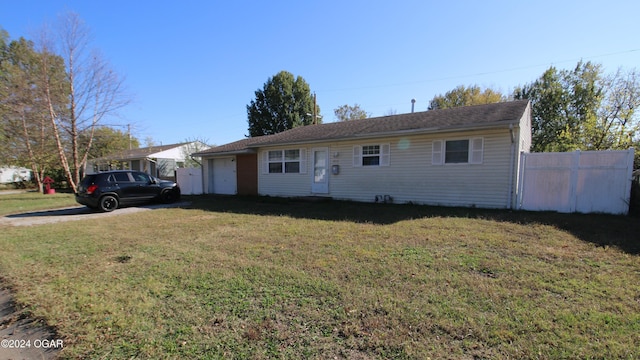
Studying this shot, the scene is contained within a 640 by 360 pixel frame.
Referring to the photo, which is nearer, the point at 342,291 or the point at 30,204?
the point at 342,291

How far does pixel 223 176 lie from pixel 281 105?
1524cm

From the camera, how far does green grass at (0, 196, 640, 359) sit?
239 centimetres

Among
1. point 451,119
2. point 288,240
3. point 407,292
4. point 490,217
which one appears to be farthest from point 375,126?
point 407,292

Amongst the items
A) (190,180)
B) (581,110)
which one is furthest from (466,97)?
(190,180)

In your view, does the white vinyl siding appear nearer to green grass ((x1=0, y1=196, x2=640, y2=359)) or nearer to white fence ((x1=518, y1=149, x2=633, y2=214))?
white fence ((x1=518, y1=149, x2=633, y2=214))

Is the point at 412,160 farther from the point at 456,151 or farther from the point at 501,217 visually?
the point at 501,217

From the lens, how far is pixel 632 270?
385 cm

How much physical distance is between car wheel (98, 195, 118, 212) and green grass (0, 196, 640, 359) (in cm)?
424

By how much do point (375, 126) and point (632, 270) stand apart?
8.95 metres

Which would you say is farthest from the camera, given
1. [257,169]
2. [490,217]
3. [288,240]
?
[257,169]

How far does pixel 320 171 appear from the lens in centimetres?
1262

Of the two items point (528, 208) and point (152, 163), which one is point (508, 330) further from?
point (152, 163)

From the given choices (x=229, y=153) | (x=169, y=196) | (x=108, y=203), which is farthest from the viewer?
(x=229, y=153)

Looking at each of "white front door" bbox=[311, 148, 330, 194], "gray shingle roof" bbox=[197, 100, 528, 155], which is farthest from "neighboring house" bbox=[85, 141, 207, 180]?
"white front door" bbox=[311, 148, 330, 194]
